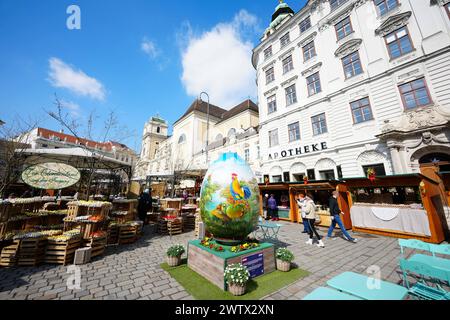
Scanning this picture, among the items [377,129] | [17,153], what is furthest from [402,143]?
[17,153]

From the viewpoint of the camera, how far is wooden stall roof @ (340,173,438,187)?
26.9ft

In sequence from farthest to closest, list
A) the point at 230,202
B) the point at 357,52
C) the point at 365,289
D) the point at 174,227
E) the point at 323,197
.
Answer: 1. the point at 357,52
2. the point at 323,197
3. the point at 174,227
4. the point at 230,202
5. the point at 365,289

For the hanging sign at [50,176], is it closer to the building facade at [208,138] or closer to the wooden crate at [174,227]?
the wooden crate at [174,227]

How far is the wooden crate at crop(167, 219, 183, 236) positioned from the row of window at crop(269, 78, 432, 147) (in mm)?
14338

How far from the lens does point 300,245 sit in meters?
7.40

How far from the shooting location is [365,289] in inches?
97.6

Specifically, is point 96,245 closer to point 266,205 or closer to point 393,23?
point 266,205

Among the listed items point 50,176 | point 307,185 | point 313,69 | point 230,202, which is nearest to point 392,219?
point 307,185

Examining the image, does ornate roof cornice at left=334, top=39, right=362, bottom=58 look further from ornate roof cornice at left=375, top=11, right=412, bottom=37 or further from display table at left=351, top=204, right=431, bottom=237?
display table at left=351, top=204, right=431, bottom=237

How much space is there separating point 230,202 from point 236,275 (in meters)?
1.60

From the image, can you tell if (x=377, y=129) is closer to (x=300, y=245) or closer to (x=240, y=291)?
(x=300, y=245)
